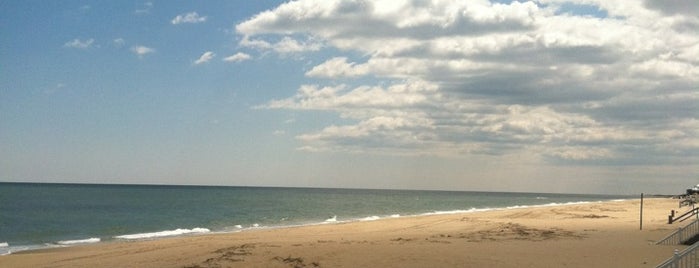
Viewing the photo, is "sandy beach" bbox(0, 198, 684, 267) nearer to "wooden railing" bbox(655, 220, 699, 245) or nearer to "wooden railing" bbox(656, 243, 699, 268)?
"wooden railing" bbox(655, 220, 699, 245)

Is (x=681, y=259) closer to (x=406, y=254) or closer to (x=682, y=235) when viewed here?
(x=406, y=254)

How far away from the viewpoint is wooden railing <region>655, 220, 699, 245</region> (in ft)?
81.7

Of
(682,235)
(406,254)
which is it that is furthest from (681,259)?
(682,235)

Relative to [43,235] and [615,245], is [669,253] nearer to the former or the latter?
[615,245]

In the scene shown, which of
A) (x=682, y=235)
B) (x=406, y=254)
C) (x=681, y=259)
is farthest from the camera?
(x=682, y=235)

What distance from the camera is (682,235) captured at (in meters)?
25.5

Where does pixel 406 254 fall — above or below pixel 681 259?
below

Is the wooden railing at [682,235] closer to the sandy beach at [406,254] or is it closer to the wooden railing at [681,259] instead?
the sandy beach at [406,254]

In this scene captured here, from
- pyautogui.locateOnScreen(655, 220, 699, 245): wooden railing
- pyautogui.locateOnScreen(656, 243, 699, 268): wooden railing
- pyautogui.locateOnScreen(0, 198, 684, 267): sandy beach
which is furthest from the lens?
pyautogui.locateOnScreen(655, 220, 699, 245): wooden railing

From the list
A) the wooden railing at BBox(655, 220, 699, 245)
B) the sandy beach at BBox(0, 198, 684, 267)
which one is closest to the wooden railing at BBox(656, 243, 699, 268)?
the sandy beach at BBox(0, 198, 684, 267)

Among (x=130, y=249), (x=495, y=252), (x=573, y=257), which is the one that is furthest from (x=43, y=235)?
(x=573, y=257)

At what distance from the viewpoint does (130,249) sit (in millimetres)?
28047

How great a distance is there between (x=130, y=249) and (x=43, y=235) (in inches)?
809

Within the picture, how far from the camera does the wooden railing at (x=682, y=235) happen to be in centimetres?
2491
